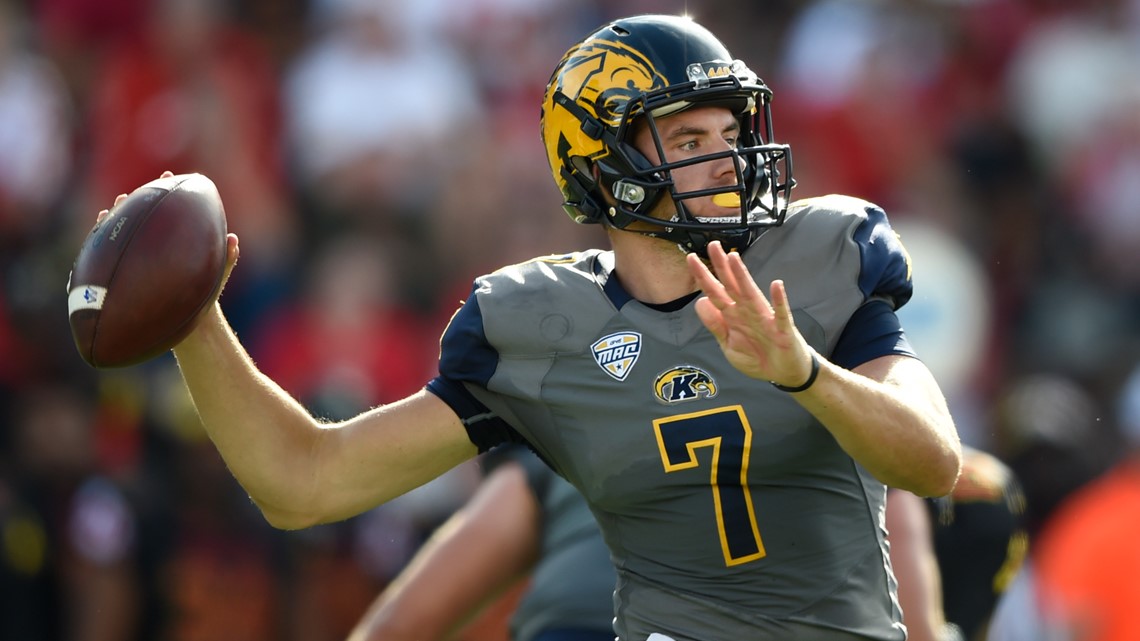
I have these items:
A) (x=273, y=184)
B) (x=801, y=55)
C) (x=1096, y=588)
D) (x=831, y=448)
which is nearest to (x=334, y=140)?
(x=273, y=184)

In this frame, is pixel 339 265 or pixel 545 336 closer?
pixel 545 336

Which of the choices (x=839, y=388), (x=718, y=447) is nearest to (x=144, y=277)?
(x=718, y=447)

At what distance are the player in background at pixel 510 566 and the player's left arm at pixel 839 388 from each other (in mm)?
1463

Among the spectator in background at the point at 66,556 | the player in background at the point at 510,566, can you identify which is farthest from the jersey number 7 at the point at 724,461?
the spectator in background at the point at 66,556

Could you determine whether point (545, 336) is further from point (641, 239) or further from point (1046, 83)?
point (1046, 83)

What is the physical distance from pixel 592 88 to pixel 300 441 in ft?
3.16

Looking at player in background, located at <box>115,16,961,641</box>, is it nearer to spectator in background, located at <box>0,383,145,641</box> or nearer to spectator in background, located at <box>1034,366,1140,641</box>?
spectator in background, located at <box>1034,366,1140,641</box>

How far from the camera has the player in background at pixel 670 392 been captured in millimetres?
3154

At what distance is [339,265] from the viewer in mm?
7422

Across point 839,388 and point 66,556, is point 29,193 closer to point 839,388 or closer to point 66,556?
point 66,556

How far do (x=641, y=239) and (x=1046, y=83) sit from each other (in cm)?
512

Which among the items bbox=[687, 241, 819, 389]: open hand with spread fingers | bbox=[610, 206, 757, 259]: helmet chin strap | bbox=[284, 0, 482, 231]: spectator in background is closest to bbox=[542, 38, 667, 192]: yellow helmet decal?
bbox=[610, 206, 757, 259]: helmet chin strap

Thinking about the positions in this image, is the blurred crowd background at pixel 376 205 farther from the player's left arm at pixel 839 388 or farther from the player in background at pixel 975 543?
the player's left arm at pixel 839 388

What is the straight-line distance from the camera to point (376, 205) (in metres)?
7.67
